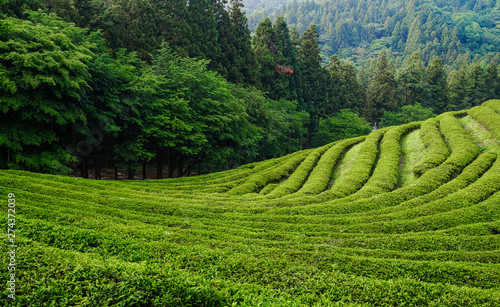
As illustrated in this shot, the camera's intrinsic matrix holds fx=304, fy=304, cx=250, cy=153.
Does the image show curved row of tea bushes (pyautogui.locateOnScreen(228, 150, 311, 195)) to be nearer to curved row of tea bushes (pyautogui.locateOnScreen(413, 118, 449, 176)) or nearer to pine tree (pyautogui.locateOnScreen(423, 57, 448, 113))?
curved row of tea bushes (pyautogui.locateOnScreen(413, 118, 449, 176))

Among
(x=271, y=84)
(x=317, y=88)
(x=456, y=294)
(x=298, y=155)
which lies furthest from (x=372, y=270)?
(x=317, y=88)

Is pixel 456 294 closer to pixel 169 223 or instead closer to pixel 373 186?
pixel 169 223

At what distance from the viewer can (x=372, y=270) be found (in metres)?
7.43

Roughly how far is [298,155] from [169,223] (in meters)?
18.3

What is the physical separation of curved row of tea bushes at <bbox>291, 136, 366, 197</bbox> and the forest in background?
8657mm

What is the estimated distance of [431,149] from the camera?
1962cm

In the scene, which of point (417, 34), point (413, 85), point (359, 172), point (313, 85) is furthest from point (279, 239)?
point (417, 34)

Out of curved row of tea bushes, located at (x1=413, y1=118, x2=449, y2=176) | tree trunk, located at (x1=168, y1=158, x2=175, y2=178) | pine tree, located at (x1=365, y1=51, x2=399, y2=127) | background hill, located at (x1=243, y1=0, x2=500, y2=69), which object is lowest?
tree trunk, located at (x1=168, y1=158, x2=175, y2=178)

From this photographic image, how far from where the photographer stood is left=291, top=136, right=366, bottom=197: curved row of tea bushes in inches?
699

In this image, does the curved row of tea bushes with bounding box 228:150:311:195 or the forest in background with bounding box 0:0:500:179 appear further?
the curved row of tea bushes with bounding box 228:150:311:195

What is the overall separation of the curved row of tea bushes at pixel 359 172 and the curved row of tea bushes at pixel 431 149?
9.58ft

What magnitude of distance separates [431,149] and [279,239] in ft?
48.7

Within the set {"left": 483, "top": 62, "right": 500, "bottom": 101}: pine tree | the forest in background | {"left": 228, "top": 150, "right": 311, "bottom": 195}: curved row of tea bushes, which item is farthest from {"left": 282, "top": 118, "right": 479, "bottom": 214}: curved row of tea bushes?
{"left": 483, "top": 62, "right": 500, "bottom": 101}: pine tree

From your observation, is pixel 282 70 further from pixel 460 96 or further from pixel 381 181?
pixel 460 96
